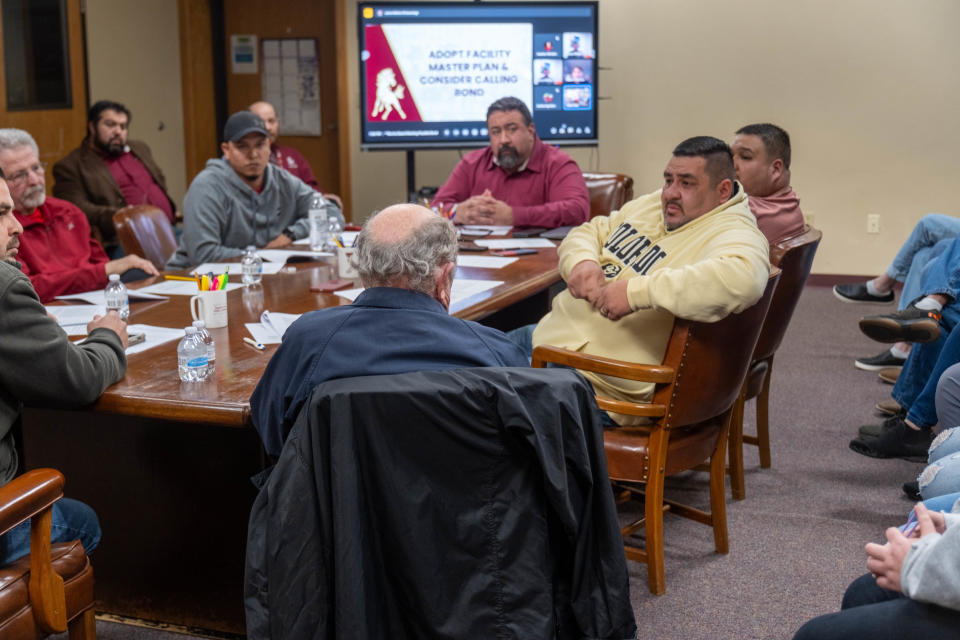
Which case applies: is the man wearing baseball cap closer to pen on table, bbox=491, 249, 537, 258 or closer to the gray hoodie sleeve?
pen on table, bbox=491, 249, 537, 258

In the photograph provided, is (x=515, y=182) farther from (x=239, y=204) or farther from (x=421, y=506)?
(x=421, y=506)

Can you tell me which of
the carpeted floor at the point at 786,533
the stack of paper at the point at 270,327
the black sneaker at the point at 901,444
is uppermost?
the stack of paper at the point at 270,327

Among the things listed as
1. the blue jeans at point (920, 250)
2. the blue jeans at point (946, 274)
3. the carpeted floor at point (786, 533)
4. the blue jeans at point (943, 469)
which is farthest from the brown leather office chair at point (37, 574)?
the blue jeans at point (920, 250)

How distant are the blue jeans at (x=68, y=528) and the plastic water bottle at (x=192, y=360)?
0.31 meters

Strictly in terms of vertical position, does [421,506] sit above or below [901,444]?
above

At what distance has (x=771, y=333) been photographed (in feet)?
9.27

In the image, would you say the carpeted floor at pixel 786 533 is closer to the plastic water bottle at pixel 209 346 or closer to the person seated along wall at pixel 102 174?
the plastic water bottle at pixel 209 346

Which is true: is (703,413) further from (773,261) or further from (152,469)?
(152,469)

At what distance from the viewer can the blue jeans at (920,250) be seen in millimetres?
3902

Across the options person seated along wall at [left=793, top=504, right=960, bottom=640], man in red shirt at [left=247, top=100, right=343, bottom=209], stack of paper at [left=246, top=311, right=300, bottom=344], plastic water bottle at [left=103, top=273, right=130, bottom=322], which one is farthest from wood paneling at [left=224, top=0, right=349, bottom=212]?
person seated along wall at [left=793, top=504, right=960, bottom=640]

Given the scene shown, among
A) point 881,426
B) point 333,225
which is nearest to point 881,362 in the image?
point 881,426

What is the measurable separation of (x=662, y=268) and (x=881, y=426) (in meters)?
1.42

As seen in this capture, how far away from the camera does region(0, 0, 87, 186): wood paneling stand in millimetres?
5520

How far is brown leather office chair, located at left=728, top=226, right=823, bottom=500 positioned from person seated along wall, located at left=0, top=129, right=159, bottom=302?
6.08 ft
